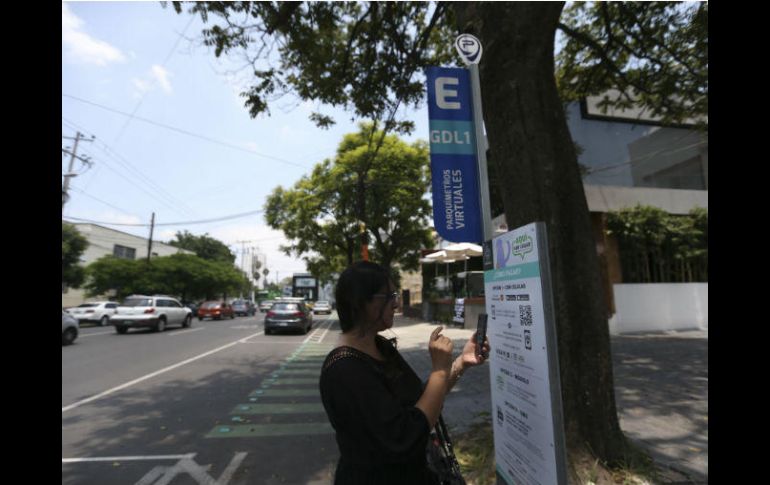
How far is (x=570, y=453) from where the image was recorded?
10.4 ft

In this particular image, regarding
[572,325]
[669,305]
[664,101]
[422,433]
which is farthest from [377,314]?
[669,305]

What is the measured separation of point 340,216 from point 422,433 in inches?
983

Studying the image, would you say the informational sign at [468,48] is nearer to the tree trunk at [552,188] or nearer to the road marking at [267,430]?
the tree trunk at [552,188]

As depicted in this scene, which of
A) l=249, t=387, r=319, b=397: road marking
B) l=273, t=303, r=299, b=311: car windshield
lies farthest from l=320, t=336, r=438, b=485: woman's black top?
l=273, t=303, r=299, b=311: car windshield

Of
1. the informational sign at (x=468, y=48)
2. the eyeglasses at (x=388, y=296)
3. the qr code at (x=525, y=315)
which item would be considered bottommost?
the qr code at (x=525, y=315)

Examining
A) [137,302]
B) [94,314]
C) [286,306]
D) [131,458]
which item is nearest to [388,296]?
[131,458]

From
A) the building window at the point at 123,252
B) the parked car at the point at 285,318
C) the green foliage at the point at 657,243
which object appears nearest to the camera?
the green foliage at the point at 657,243

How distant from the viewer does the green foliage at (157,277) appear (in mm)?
28953

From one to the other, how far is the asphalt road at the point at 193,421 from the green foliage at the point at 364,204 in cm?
1329

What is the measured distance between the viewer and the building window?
41344 millimetres

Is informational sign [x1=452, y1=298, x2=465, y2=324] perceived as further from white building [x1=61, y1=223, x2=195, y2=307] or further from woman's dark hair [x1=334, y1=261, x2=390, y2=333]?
white building [x1=61, y1=223, x2=195, y2=307]

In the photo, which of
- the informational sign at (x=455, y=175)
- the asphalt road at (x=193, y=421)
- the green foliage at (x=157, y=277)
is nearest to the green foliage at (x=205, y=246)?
the green foliage at (x=157, y=277)

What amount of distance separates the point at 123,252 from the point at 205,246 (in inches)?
962

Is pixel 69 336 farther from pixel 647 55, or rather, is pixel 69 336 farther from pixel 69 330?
pixel 647 55
